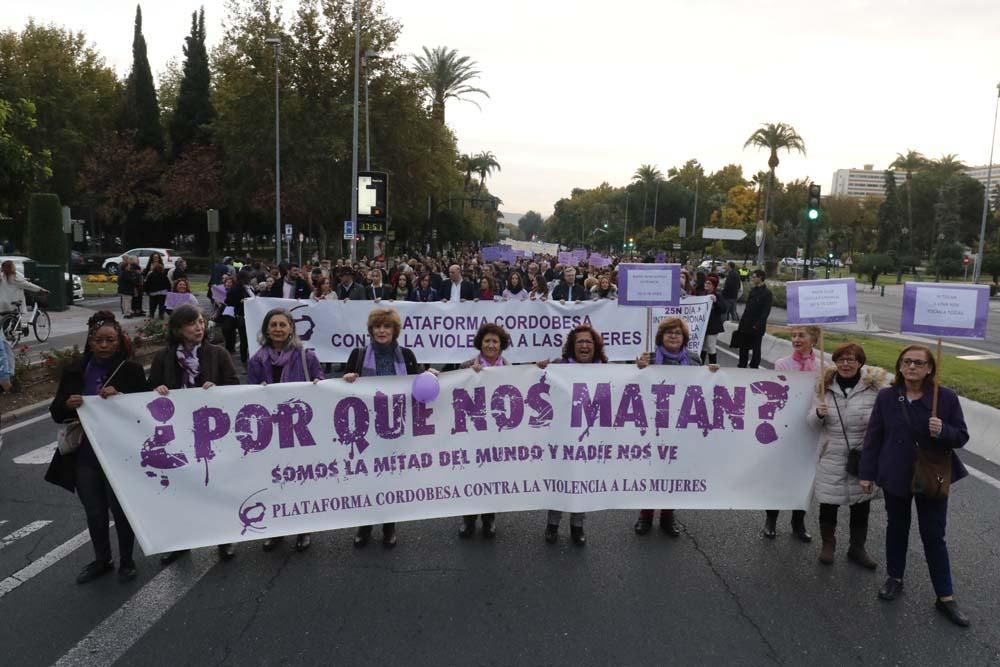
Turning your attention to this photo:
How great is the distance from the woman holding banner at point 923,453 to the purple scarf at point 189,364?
413 centimetres

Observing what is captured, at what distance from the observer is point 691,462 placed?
5.26m

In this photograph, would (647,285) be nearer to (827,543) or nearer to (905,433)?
(827,543)

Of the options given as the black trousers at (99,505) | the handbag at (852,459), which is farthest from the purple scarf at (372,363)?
the handbag at (852,459)

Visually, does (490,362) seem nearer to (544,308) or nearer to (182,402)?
(182,402)

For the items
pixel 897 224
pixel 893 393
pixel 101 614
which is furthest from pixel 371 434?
pixel 897 224

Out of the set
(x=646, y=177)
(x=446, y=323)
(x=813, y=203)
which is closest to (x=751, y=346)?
(x=446, y=323)

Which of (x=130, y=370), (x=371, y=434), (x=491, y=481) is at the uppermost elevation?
(x=130, y=370)

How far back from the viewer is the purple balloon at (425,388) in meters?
4.92

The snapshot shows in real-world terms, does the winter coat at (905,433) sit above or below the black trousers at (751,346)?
above

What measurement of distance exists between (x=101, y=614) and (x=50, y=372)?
7.06 meters

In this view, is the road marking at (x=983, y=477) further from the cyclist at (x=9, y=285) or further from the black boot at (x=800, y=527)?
the cyclist at (x=9, y=285)

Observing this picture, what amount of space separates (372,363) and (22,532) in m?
2.72

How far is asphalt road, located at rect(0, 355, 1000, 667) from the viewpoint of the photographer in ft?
12.8

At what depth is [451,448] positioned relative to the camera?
5082 millimetres
